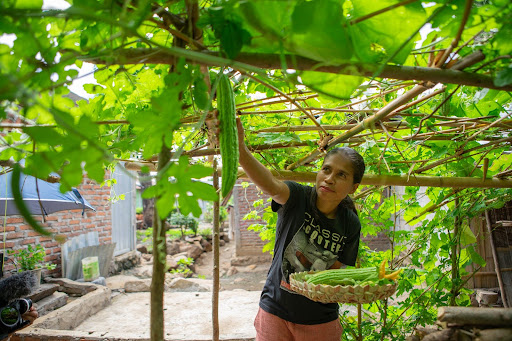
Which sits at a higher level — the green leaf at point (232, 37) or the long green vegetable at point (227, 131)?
the green leaf at point (232, 37)

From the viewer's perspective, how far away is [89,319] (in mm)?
5969

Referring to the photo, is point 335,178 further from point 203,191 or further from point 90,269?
point 90,269

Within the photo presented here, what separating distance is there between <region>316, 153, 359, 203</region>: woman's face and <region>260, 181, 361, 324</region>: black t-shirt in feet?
0.58

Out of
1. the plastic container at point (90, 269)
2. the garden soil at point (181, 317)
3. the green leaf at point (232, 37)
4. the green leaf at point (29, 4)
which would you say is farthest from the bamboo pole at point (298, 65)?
the plastic container at point (90, 269)

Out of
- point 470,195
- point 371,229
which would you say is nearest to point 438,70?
point 470,195

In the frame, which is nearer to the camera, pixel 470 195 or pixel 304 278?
pixel 304 278

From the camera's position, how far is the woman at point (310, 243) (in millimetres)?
2332

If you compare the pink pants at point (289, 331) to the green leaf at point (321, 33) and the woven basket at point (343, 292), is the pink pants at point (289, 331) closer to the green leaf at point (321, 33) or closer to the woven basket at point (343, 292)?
the woven basket at point (343, 292)

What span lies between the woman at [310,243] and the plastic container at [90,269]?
21.9 ft

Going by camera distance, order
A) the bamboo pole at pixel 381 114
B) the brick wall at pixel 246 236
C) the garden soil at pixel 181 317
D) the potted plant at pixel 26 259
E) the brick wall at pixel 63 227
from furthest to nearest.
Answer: the brick wall at pixel 246 236
the brick wall at pixel 63 227
the potted plant at pixel 26 259
the garden soil at pixel 181 317
the bamboo pole at pixel 381 114

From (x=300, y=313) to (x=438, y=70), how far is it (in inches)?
69.4

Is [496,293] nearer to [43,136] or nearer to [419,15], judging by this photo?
[419,15]

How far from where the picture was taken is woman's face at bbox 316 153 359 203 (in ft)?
7.56

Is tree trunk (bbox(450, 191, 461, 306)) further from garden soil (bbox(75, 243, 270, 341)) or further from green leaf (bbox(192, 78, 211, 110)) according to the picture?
green leaf (bbox(192, 78, 211, 110))
